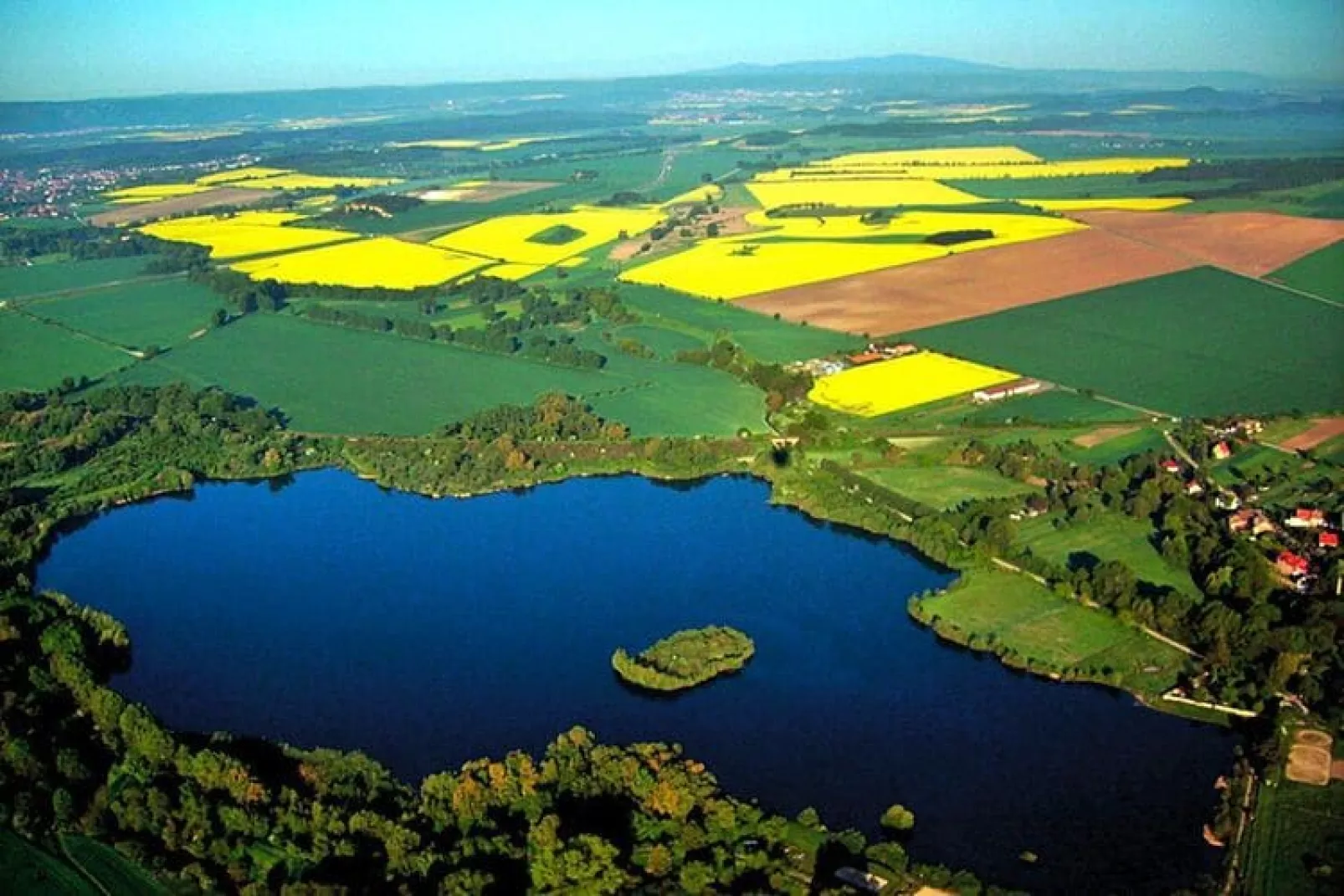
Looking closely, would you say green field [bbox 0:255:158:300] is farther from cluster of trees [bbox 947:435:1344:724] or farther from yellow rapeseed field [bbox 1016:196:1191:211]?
yellow rapeseed field [bbox 1016:196:1191:211]

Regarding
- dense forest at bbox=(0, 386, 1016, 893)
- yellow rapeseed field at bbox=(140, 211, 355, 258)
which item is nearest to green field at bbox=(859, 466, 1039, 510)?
dense forest at bbox=(0, 386, 1016, 893)

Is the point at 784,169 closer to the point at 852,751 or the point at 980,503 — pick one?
the point at 980,503

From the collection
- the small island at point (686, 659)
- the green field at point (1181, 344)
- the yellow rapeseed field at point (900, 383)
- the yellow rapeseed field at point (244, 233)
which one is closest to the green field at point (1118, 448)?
the green field at point (1181, 344)

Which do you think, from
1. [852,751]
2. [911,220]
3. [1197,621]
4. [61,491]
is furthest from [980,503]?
[911,220]

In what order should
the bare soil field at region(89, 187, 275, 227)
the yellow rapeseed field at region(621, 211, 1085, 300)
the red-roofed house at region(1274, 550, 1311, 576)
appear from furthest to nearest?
the bare soil field at region(89, 187, 275, 227)
the yellow rapeseed field at region(621, 211, 1085, 300)
the red-roofed house at region(1274, 550, 1311, 576)

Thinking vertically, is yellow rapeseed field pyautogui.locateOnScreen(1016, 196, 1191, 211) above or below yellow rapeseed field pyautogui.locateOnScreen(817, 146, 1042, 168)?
below

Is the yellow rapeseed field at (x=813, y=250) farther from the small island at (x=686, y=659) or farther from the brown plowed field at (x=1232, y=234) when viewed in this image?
the small island at (x=686, y=659)
